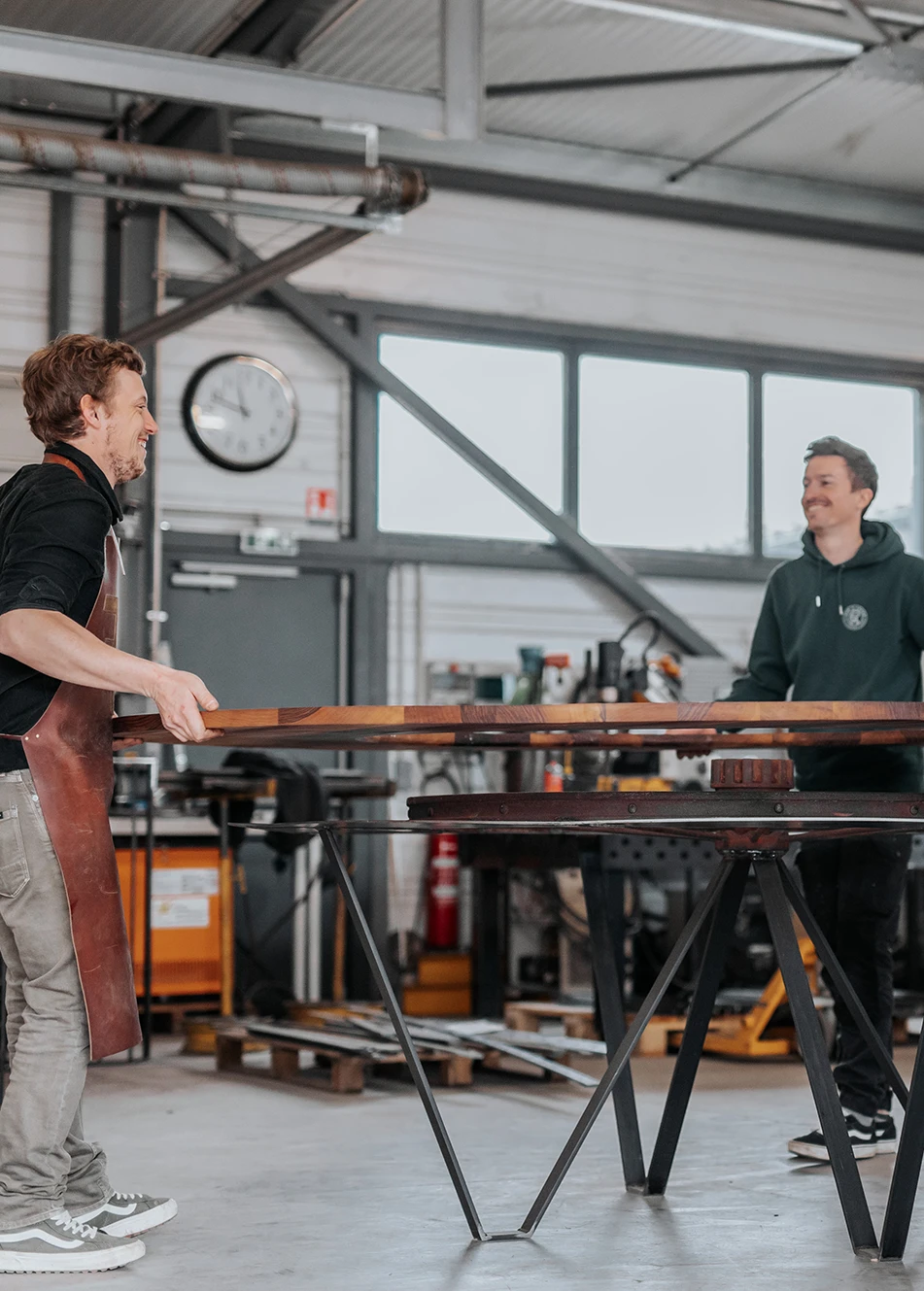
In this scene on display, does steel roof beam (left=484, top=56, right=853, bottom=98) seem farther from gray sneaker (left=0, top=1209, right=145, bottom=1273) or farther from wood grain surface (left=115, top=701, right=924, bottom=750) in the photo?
gray sneaker (left=0, top=1209, right=145, bottom=1273)

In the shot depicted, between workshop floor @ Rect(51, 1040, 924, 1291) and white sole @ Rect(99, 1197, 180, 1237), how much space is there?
35 mm

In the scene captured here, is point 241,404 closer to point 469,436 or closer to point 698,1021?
point 469,436

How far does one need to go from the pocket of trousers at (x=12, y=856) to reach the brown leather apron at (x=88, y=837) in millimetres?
51

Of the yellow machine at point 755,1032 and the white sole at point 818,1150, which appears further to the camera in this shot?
the yellow machine at point 755,1032

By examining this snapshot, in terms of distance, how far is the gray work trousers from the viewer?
252 cm

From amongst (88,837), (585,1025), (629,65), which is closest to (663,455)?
(629,65)

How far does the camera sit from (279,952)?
736 cm

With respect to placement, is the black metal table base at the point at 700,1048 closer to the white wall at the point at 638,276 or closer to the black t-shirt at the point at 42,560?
the black t-shirt at the point at 42,560

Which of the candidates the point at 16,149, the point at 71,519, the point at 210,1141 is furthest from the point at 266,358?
the point at 71,519

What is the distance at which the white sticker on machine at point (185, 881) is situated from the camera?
6426 mm

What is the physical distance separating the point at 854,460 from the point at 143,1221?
235 centimetres

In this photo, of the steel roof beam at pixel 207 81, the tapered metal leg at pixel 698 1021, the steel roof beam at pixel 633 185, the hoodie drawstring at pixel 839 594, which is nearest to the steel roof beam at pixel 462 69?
the steel roof beam at pixel 207 81

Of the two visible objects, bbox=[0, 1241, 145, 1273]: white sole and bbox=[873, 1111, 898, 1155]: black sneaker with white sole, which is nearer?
bbox=[0, 1241, 145, 1273]: white sole

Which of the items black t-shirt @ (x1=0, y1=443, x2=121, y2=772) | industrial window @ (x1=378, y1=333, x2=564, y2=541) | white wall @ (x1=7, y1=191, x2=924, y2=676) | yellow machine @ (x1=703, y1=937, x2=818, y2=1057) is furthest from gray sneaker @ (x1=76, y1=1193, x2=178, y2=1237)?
industrial window @ (x1=378, y1=333, x2=564, y2=541)
